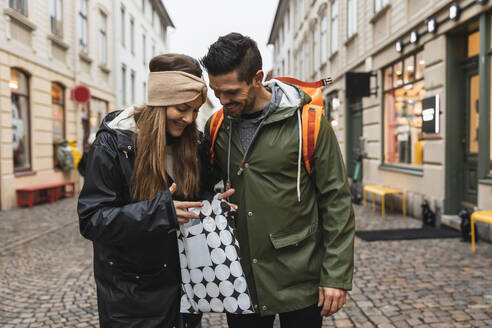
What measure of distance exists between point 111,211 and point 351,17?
12.7 m

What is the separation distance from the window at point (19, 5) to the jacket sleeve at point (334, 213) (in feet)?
37.4

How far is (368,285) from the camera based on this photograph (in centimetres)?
454

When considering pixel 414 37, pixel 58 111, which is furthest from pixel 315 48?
pixel 414 37

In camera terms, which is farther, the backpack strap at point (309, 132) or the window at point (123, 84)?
the window at point (123, 84)

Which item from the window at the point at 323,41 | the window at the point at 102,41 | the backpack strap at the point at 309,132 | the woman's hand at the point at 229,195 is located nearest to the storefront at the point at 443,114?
the backpack strap at the point at 309,132

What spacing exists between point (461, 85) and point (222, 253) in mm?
6992

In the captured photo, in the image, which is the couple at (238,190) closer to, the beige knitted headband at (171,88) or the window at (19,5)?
the beige knitted headband at (171,88)

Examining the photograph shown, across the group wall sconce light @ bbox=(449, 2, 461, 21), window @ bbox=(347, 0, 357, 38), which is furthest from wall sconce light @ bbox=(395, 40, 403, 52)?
window @ bbox=(347, 0, 357, 38)

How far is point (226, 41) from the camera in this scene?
1.78 metres

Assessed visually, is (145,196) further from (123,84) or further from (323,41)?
(123,84)

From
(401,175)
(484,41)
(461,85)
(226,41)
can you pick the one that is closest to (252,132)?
(226,41)

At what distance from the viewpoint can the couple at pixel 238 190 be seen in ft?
5.72

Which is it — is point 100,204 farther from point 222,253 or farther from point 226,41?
point 226,41

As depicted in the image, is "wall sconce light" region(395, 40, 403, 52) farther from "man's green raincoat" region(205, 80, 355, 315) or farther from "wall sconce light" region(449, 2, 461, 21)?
"man's green raincoat" region(205, 80, 355, 315)
